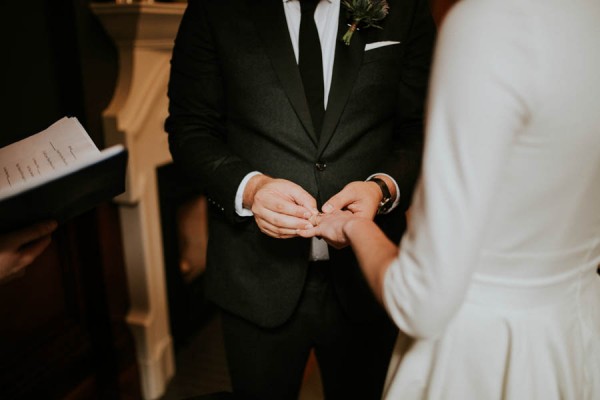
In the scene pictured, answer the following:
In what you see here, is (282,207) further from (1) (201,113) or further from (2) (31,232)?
(2) (31,232)

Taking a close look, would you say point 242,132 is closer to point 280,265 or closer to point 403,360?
point 280,265

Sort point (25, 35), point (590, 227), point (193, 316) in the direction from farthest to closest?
1. point (193, 316)
2. point (25, 35)
3. point (590, 227)

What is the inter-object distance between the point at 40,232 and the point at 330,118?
2.29 ft

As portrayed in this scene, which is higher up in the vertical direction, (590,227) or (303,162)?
(590,227)

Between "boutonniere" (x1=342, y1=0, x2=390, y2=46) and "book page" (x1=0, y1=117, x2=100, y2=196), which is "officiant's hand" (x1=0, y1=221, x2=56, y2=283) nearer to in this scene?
"book page" (x1=0, y1=117, x2=100, y2=196)

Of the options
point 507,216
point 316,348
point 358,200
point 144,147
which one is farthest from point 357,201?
point 144,147

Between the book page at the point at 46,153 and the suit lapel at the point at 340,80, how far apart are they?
53 centimetres

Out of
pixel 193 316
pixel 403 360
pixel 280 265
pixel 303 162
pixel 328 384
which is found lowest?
pixel 193 316

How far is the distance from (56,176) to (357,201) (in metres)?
0.60

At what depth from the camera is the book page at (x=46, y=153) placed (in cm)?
98

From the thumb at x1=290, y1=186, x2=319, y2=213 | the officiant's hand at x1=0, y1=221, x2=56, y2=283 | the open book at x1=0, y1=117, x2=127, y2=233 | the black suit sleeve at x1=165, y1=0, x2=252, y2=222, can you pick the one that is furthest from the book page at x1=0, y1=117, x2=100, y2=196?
the thumb at x1=290, y1=186, x2=319, y2=213

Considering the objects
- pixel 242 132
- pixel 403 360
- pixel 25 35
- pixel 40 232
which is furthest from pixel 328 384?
pixel 25 35

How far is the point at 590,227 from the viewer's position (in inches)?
29.5

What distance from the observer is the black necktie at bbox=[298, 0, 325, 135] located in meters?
1.21
